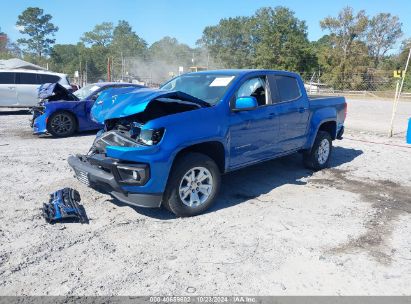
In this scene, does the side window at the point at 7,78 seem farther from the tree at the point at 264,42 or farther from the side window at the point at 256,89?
the tree at the point at 264,42

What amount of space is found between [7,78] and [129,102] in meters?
12.2

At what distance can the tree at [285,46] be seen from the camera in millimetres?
56938

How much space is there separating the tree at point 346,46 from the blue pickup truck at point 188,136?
4726cm

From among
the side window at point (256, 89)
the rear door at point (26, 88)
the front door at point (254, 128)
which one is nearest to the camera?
the front door at point (254, 128)

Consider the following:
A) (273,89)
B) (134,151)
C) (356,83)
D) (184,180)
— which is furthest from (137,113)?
(356,83)

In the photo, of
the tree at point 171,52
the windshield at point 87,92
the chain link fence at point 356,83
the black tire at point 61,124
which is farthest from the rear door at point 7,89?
the tree at point 171,52

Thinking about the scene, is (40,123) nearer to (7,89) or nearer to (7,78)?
(7,89)

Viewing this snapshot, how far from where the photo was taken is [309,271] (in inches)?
134

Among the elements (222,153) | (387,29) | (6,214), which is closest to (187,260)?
(222,153)

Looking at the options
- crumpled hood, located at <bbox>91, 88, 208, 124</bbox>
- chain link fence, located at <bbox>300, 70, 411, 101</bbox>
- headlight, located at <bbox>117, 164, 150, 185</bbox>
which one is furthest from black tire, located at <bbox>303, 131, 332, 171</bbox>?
chain link fence, located at <bbox>300, 70, 411, 101</bbox>

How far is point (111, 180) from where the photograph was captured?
4.16 metres

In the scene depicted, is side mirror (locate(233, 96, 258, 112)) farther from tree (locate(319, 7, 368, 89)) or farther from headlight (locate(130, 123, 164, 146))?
tree (locate(319, 7, 368, 89))

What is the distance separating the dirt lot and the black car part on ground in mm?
110

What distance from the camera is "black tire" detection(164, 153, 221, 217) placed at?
14.1 ft
